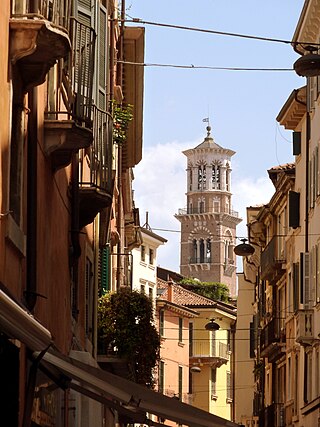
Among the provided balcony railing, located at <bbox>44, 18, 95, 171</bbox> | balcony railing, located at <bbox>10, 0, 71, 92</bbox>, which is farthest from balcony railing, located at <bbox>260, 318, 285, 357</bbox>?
balcony railing, located at <bbox>10, 0, 71, 92</bbox>

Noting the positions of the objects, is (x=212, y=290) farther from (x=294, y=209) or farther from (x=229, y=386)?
(x=294, y=209)

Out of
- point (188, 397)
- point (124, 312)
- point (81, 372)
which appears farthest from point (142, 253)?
point (81, 372)

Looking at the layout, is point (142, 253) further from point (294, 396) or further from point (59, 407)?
point (59, 407)

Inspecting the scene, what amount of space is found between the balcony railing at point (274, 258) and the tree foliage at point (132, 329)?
84.3 feet

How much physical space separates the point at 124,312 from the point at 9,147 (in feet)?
57.3

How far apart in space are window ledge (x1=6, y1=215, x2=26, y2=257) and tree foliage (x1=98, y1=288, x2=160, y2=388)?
16478 mm

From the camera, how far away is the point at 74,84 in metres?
16.7

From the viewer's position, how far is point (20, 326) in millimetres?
9000

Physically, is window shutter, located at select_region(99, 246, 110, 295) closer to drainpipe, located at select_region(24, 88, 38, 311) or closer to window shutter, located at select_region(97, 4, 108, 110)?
window shutter, located at select_region(97, 4, 108, 110)

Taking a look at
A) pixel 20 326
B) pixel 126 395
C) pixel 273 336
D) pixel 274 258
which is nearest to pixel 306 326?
pixel 273 336

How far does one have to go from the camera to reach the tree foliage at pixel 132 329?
28.3 m

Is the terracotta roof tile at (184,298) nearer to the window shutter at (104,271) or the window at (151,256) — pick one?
the window at (151,256)

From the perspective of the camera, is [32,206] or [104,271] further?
[104,271]

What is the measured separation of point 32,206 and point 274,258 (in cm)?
4325
